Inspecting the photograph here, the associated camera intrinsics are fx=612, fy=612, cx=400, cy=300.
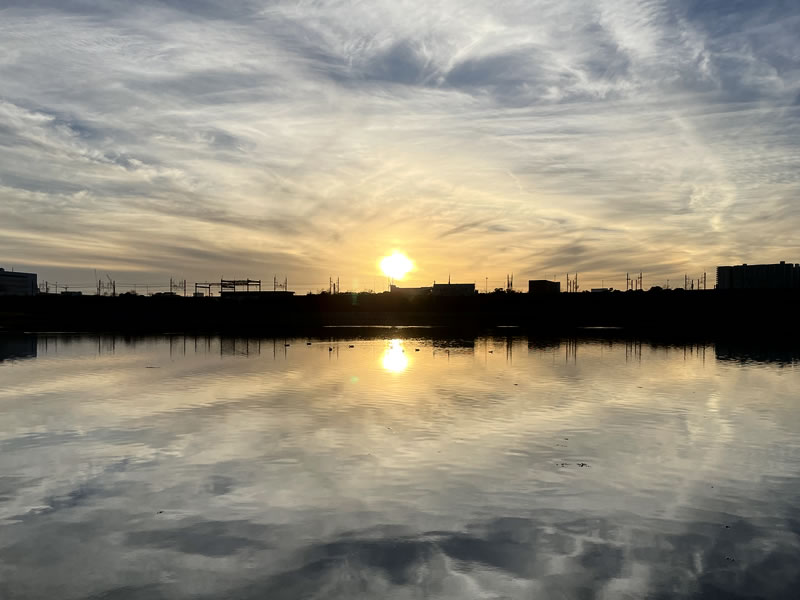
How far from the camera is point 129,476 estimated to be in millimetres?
18703

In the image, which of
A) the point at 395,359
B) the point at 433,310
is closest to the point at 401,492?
the point at 395,359

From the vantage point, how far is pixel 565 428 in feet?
82.8

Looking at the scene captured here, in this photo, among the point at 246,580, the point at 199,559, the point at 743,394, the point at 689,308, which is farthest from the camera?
the point at 689,308

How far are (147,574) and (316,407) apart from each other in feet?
60.2

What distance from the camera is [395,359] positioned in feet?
184

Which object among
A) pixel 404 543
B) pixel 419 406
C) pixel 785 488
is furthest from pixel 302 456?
pixel 785 488

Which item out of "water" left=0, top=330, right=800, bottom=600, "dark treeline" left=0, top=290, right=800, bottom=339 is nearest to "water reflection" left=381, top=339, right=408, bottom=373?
"water" left=0, top=330, right=800, bottom=600

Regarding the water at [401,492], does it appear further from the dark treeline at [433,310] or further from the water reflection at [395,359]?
the dark treeline at [433,310]

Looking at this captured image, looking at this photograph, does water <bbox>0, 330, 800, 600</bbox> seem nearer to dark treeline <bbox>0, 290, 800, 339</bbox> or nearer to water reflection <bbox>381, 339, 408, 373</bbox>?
water reflection <bbox>381, 339, 408, 373</bbox>

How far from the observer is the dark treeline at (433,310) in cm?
13788

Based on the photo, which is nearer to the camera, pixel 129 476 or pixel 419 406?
pixel 129 476

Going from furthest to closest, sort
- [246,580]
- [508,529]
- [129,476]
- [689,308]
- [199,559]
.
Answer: [689,308], [129,476], [508,529], [199,559], [246,580]

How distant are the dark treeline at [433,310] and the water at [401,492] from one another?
10616cm

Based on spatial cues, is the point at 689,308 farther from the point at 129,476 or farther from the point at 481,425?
the point at 129,476
